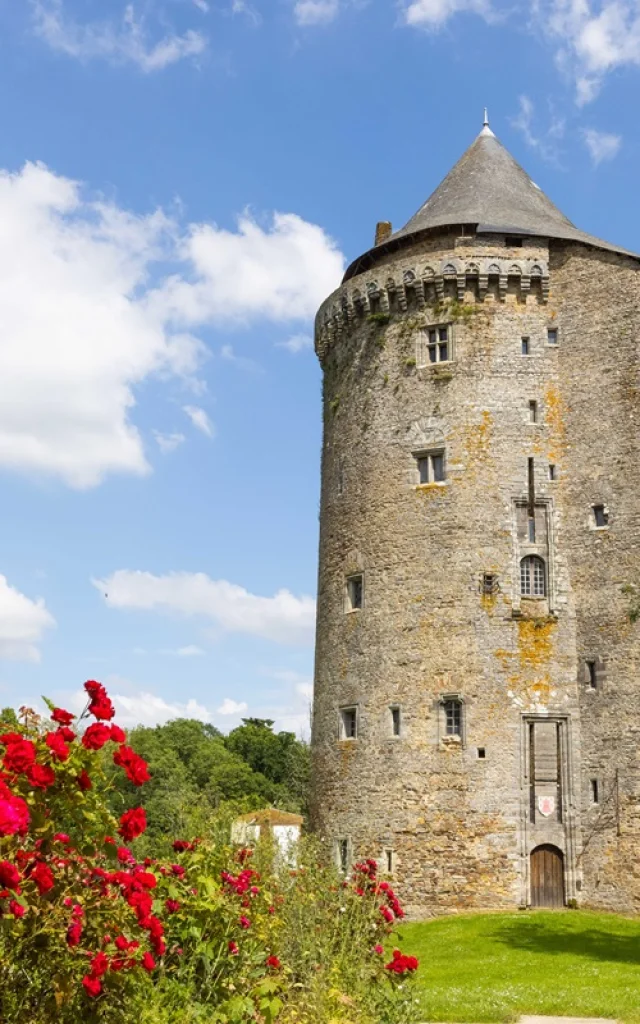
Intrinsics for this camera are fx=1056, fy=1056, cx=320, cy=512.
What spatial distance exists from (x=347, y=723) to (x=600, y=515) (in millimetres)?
9413

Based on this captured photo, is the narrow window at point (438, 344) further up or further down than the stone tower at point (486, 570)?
further up

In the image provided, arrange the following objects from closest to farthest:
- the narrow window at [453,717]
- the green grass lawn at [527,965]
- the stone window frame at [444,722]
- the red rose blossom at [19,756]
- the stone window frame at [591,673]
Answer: the red rose blossom at [19,756] < the green grass lawn at [527,965] < the stone window frame at [591,673] < the stone window frame at [444,722] < the narrow window at [453,717]

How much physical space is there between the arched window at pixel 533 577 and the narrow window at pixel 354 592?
15.9 ft

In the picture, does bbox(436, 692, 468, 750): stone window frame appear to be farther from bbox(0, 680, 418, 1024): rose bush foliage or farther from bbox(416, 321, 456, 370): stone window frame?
bbox(0, 680, 418, 1024): rose bush foliage

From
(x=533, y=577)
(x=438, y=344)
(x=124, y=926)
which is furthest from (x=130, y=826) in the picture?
(x=438, y=344)

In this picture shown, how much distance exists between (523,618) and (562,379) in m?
7.18

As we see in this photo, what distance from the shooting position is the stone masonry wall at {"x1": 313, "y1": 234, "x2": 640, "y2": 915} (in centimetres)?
2764

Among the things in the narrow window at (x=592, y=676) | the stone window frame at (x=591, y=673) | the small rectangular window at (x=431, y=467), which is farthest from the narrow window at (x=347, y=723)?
the small rectangular window at (x=431, y=467)

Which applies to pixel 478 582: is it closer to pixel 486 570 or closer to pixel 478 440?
pixel 486 570

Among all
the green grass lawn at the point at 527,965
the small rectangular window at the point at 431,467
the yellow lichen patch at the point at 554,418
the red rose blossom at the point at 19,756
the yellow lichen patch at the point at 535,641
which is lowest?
the green grass lawn at the point at 527,965

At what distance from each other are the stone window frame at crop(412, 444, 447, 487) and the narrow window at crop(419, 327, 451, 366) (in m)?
2.72

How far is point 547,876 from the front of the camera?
27.3 m

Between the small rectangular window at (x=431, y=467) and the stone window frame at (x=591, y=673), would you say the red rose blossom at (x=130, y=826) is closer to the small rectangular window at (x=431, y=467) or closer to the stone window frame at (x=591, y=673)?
the stone window frame at (x=591, y=673)

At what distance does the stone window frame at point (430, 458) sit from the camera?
100ft
